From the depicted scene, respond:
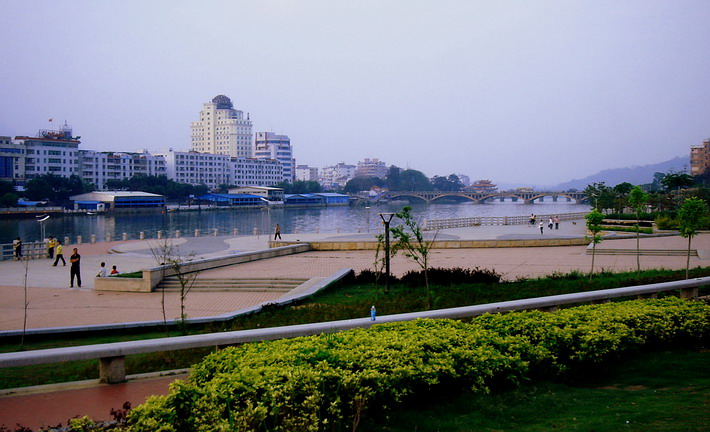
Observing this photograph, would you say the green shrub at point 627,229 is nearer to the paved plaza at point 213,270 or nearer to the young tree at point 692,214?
the paved plaza at point 213,270

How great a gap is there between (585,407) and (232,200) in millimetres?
106485

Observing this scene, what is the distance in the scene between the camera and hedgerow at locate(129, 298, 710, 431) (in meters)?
4.16

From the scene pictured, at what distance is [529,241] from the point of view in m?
28.2

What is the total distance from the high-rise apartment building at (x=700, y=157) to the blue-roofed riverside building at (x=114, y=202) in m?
100

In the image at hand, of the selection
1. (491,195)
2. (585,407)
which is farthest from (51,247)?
(491,195)

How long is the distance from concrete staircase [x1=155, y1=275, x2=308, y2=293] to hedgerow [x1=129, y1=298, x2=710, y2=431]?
36.0ft

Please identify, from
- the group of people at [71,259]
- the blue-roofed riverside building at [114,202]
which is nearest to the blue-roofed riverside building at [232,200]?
the blue-roofed riverside building at [114,202]

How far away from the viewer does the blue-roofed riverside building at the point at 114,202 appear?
88.1m

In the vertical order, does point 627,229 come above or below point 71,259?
above

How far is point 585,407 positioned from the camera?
5.16 metres

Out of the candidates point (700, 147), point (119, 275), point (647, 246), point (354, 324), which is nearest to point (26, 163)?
point (119, 275)

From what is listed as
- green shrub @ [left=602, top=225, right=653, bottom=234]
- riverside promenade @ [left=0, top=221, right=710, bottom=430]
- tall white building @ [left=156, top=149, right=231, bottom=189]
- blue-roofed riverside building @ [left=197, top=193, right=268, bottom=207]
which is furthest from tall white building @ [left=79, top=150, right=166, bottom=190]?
green shrub @ [left=602, top=225, right=653, bottom=234]

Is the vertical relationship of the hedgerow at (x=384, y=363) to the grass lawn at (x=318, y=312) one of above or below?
above

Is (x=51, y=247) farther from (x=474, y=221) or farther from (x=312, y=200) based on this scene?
(x=312, y=200)
